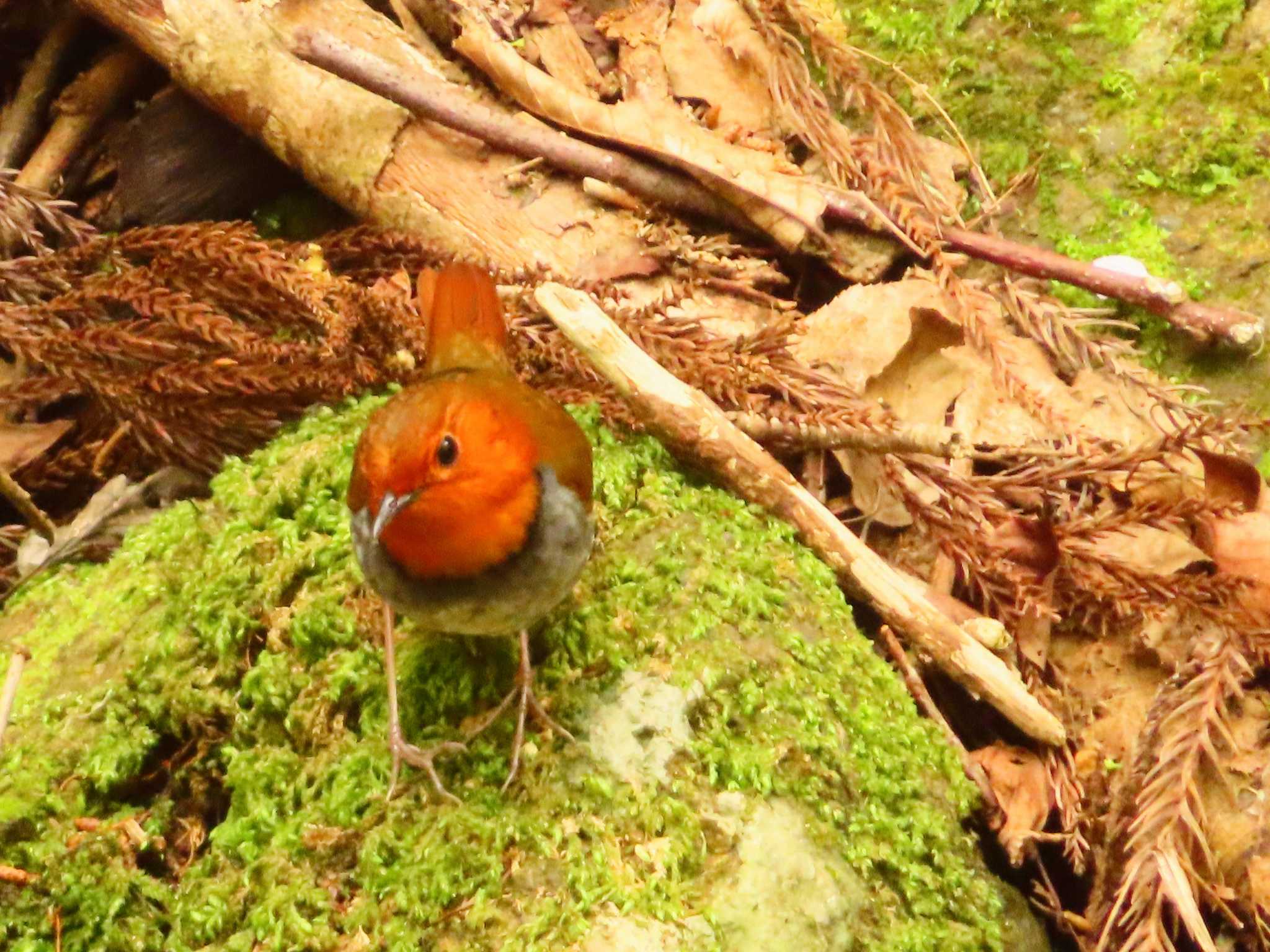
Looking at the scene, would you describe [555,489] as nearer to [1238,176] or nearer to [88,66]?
[1238,176]

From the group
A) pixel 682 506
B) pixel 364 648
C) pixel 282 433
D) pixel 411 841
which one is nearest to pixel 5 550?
pixel 282 433

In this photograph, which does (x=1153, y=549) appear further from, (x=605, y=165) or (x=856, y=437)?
(x=605, y=165)

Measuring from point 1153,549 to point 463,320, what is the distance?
1.72 m

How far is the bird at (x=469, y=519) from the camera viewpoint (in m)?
1.82

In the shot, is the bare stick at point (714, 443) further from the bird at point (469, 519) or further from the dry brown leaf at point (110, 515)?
the dry brown leaf at point (110, 515)

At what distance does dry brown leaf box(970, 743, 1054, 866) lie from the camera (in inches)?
84.7

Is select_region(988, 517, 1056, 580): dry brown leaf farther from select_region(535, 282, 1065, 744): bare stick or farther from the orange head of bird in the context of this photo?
the orange head of bird

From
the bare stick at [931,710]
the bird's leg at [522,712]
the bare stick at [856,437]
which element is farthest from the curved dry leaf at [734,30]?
the bird's leg at [522,712]

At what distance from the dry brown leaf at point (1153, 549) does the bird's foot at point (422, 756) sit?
1.53 m

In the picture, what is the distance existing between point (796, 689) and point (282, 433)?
145cm

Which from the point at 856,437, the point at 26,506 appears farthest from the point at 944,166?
the point at 26,506

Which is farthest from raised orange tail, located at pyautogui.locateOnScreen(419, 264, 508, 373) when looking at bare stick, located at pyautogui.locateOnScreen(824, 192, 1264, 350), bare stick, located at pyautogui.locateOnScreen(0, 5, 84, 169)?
bare stick, located at pyautogui.locateOnScreen(0, 5, 84, 169)

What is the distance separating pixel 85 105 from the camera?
3.27 m

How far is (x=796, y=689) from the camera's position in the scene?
2.10 m
